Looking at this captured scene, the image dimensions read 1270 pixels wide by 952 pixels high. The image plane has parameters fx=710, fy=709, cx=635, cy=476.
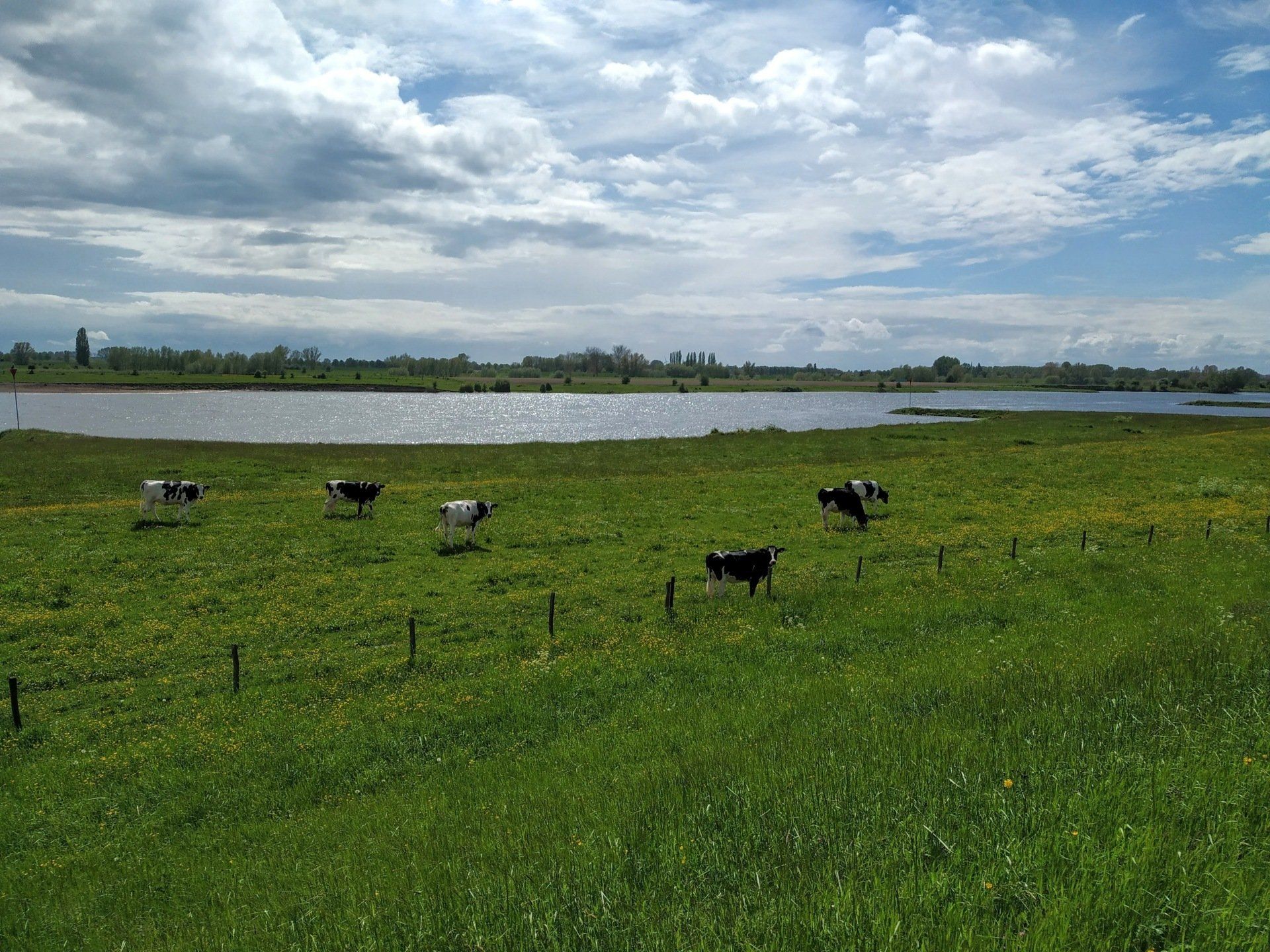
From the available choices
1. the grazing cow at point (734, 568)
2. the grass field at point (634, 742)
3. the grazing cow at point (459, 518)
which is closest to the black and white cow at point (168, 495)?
the grass field at point (634, 742)

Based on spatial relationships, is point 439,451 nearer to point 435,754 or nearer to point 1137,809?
point 435,754

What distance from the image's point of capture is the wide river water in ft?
327

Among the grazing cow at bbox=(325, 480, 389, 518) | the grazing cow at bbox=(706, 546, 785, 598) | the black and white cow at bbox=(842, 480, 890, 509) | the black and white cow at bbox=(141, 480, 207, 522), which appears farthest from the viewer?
the black and white cow at bbox=(842, 480, 890, 509)

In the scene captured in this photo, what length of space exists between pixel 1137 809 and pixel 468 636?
16904 millimetres

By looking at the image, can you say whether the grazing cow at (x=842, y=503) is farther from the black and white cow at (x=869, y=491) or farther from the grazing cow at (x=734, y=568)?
the grazing cow at (x=734, y=568)

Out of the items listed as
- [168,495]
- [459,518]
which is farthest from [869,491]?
[168,495]

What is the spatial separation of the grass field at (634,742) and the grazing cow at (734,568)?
2.77 ft

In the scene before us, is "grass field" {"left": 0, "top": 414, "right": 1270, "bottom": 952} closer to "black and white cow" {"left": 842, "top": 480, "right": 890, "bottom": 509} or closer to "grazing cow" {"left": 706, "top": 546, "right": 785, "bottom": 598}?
"grazing cow" {"left": 706, "top": 546, "right": 785, "bottom": 598}

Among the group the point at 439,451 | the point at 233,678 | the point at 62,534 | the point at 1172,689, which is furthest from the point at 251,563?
the point at 439,451

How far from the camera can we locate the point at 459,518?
1278 inches

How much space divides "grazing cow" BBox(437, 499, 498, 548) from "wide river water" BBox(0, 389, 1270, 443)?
177 feet

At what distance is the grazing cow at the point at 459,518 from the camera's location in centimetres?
3206

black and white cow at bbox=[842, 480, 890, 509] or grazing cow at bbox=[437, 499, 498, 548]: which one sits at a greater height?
black and white cow at bbox=[842, 480, 890, 509]

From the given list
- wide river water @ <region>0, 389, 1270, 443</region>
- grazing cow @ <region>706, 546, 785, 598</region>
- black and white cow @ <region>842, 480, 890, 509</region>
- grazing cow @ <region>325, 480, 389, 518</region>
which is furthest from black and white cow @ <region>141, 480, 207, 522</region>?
wide river water @ <region>0, 389, 1270, 443</region>
